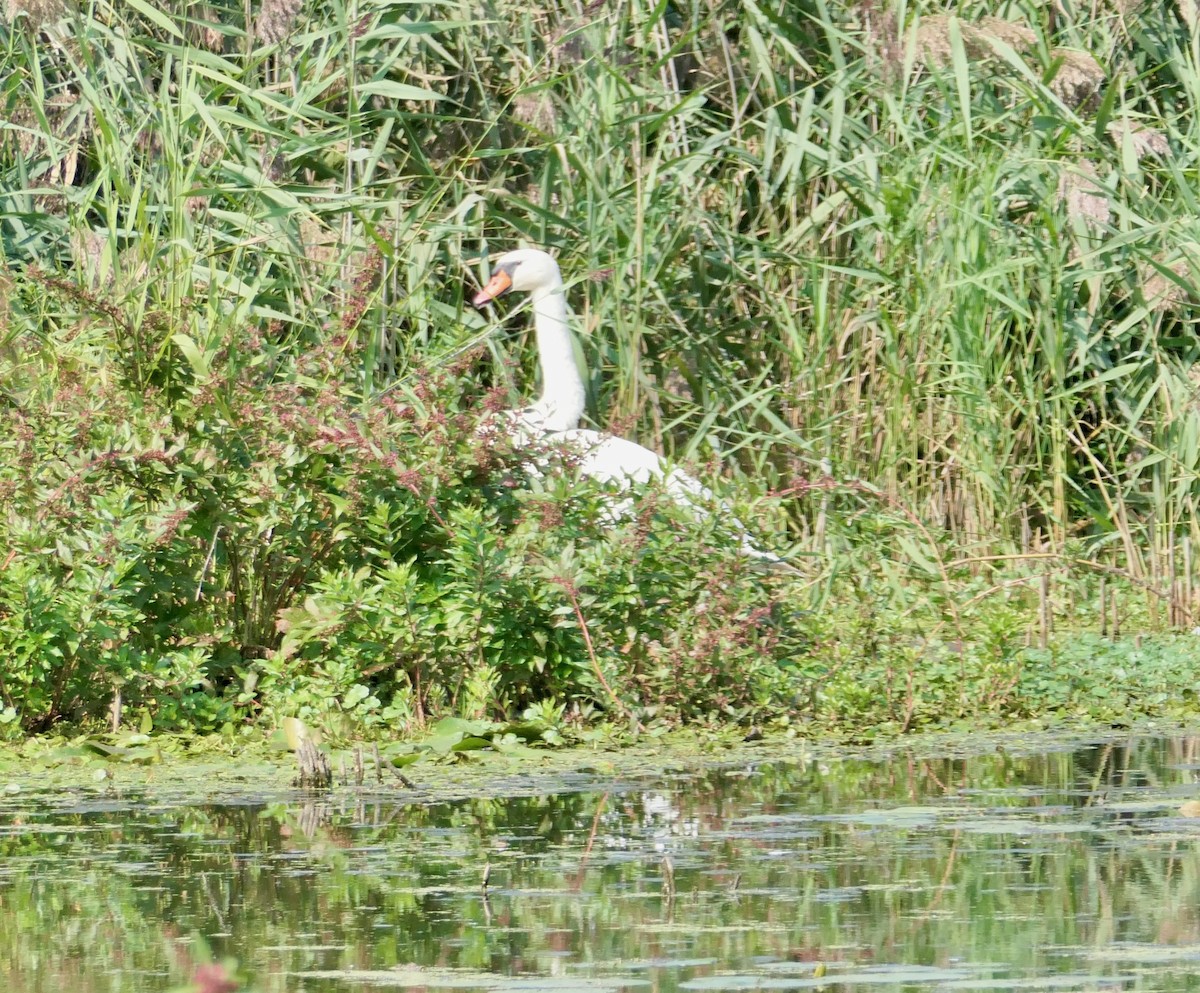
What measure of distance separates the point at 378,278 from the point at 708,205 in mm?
1458

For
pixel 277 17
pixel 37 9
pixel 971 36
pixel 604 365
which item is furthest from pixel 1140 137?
pixel 37 9

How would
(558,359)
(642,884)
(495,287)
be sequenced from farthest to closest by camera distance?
(495,287) < (558,359) < (642,884)

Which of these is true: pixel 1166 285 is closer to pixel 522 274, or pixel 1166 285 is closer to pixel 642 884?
pixel 522 274

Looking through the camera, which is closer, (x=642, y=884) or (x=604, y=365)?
(x=642, y=884)

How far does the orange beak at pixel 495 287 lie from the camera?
24.8ft

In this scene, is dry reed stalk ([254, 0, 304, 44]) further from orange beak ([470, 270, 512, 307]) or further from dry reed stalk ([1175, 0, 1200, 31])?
dry reed stalk ([1175, 0, 1200, 31])

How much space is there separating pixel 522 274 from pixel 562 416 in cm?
58

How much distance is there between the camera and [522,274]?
7.46m

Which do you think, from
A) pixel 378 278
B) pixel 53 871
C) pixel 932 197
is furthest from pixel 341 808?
pixel 932 197

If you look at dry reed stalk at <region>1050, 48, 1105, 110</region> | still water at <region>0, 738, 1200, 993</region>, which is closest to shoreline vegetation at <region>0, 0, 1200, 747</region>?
dry reed stalk at <region>1050, 48, 1105, 110</region>

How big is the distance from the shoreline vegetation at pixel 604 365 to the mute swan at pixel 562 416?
107 mm

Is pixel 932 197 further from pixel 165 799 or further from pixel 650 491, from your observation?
pixel 165 799

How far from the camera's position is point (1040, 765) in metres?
5.05

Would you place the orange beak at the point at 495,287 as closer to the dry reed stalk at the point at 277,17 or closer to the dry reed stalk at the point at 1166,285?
the dry reed stalk at the point at 277,17
